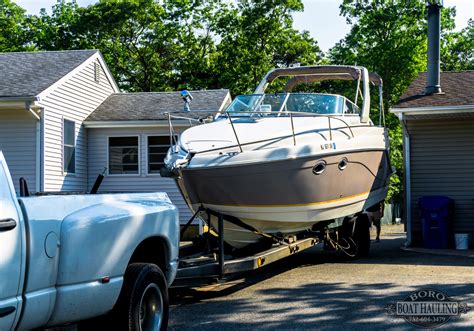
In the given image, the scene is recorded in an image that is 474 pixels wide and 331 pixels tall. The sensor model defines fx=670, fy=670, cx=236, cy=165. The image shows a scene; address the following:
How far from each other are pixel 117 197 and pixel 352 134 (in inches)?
261

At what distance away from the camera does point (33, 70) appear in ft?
63.6

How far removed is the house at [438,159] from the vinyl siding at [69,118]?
888 cm

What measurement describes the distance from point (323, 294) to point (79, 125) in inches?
485

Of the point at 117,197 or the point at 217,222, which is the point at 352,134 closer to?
the point at 217,222

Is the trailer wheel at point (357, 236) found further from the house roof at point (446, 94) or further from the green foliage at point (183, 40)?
the green foliage at point (183, 40)

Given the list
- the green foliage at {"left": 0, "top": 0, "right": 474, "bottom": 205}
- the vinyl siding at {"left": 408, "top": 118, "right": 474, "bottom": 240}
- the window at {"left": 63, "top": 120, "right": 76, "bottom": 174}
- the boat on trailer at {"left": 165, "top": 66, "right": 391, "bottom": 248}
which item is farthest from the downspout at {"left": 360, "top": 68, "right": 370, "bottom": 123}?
the green foliage at {"left": 0, "top": 0, "right": 474, "bottom": 205}

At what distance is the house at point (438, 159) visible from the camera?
15797 mm

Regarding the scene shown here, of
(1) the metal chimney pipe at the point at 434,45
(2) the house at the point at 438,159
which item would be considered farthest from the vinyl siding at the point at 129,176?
(1) the metal chimney pipe at the point at 434,45

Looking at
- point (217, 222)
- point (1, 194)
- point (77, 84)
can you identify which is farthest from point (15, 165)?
point (1, 194)

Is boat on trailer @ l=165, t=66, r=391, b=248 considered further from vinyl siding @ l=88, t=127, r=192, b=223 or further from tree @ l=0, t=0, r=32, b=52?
tree @ l=0, t=0, r=32, b=52

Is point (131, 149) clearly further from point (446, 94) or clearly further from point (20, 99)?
point (446, 94)

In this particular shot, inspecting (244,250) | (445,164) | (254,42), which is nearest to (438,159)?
(445,164)

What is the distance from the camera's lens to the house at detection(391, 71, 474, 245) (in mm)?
15797

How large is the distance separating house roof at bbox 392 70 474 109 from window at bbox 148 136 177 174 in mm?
7106
